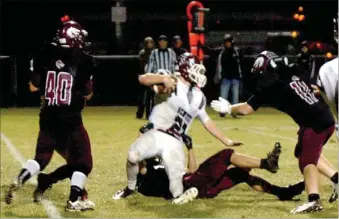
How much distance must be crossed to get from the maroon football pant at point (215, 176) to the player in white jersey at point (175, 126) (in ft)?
0.57

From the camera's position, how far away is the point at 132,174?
8.88 meters

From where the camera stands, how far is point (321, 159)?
8992 mm

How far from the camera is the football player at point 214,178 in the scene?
28.9 feet

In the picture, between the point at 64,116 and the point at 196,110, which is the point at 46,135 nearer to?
the point at 64,116

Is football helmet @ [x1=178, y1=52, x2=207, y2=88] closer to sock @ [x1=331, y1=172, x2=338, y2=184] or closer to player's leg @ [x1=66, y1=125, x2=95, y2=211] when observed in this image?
player's leg @ [x1=66, y1=125, x2=95, y2=211]

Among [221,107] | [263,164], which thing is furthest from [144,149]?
[263,164]

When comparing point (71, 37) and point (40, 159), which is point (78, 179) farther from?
point (71, 37)

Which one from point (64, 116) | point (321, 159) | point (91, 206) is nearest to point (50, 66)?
point (64, 116)

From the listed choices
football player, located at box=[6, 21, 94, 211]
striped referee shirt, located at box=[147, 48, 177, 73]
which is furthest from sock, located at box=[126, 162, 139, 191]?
striped referee shirt, located at box=[147, 48, 177, 73]

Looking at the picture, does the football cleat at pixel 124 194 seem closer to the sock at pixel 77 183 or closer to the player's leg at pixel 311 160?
the sock at pixel 77 183

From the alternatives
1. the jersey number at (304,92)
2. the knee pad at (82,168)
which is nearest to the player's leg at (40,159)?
the knee pad at (82,168)

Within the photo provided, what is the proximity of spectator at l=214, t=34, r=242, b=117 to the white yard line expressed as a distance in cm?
608

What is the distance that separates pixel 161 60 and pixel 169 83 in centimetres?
936

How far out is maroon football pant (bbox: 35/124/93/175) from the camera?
27.3ft
